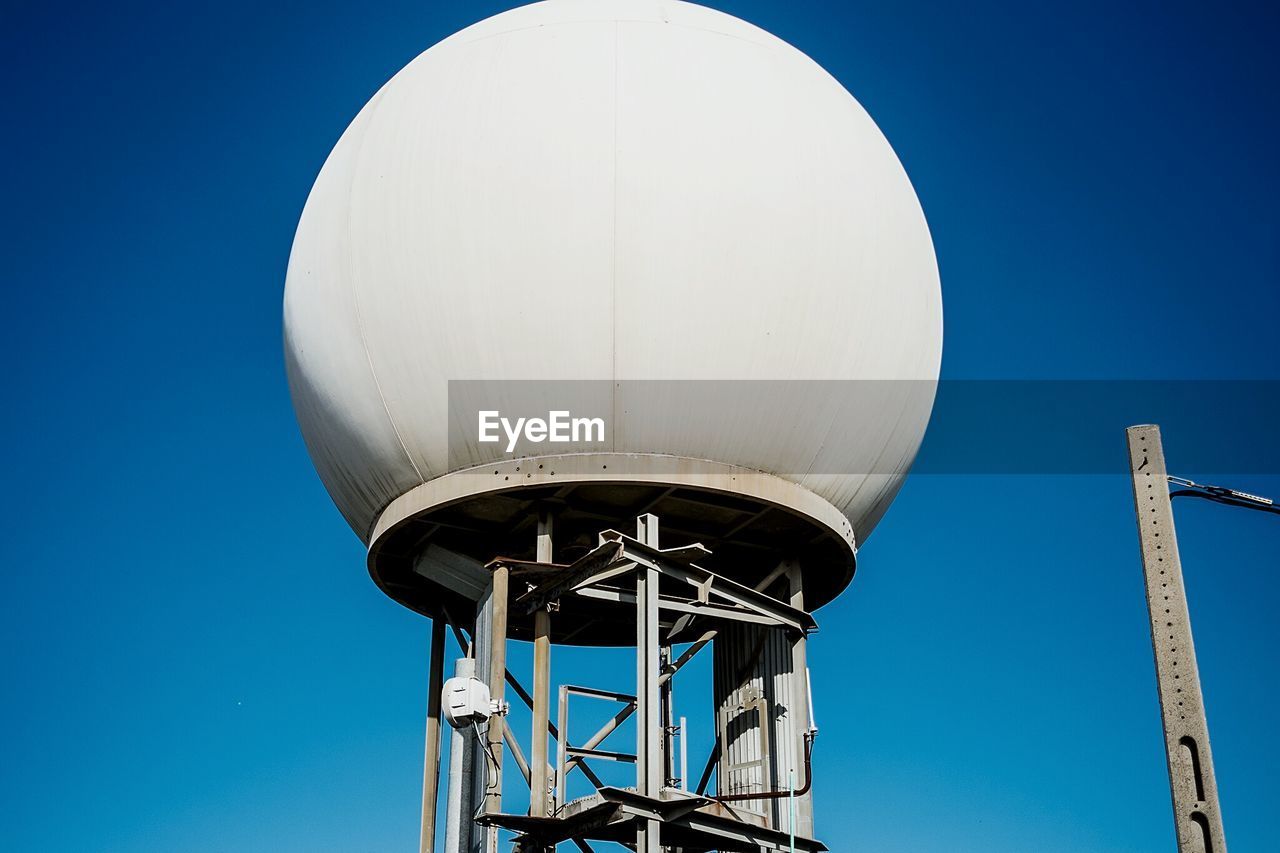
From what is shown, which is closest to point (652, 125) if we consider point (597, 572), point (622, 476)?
point (622, 476)

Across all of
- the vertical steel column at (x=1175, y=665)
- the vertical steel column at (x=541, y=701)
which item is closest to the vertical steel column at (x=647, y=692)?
the vertical steel column at (x=541, y=701)

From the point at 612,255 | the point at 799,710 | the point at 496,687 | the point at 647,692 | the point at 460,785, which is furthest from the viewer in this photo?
the point at 799,710

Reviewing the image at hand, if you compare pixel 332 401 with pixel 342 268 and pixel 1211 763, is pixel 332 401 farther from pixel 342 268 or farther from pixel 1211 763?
pixel 1211 763

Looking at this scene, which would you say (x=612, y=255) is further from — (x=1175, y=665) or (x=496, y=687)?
(x=1175, y=665)

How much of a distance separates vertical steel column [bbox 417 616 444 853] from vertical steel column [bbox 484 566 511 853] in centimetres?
208

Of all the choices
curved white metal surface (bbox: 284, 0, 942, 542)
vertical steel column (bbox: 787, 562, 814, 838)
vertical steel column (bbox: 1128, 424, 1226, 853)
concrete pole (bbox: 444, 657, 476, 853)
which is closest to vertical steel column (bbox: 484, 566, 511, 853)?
concrete pole (bbox: 444, 657, 476, 853)

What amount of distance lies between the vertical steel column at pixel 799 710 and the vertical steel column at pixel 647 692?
1.78 m

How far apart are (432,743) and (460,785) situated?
480 cm

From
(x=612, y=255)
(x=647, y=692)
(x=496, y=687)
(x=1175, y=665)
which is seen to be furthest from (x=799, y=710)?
(x=1175, y=665)

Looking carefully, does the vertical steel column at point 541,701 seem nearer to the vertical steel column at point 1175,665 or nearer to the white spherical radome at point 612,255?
the white spherical radome at point 612,255

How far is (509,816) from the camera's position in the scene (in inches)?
568

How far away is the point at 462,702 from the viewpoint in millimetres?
13133

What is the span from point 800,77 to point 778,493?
453 centimetres

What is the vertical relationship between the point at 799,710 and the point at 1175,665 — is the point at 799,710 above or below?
above
